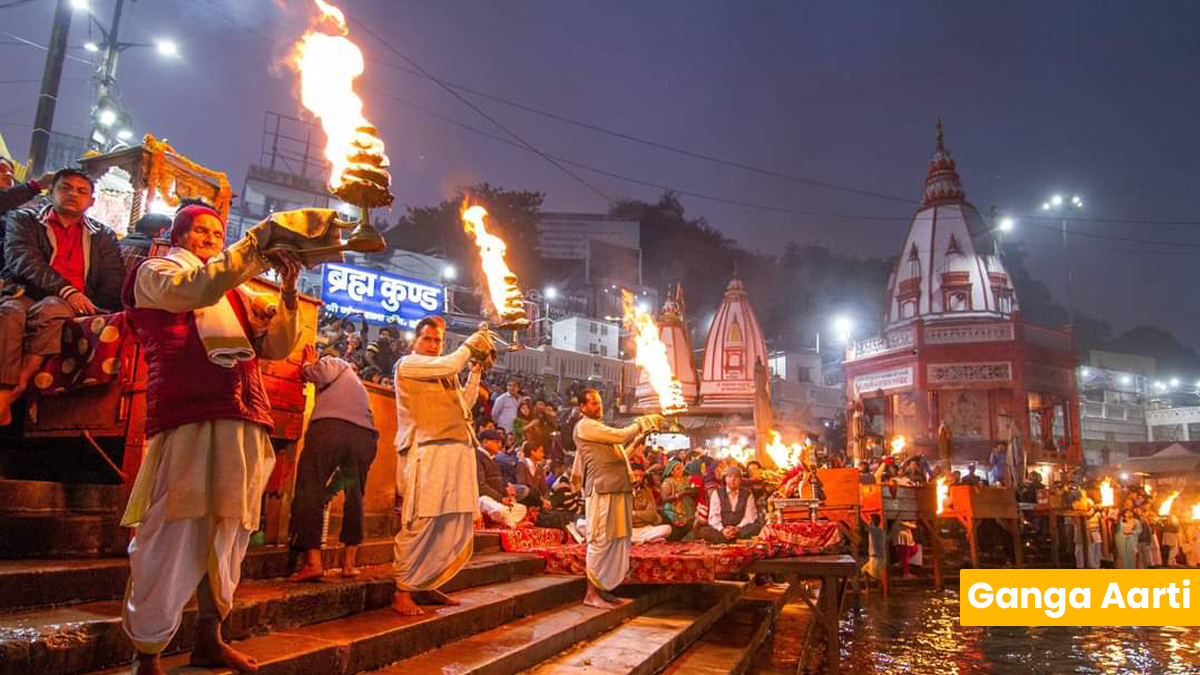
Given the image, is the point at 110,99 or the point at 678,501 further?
the point at 110,99

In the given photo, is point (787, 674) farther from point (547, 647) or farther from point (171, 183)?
point (171, 183)

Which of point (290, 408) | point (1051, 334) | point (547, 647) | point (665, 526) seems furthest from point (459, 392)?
point (1051, 334)

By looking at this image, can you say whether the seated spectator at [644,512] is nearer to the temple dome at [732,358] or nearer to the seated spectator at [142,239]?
the seated spectator at [142,239]

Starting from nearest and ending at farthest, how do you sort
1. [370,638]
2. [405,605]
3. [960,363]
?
[370,638]
[405,605]
[960,363]

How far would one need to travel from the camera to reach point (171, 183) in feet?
24.3

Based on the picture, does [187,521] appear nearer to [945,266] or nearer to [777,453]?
[777,453]

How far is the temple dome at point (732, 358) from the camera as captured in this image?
95.2 ft

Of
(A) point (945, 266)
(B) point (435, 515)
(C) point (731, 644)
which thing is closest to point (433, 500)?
(B) point (435, 515)

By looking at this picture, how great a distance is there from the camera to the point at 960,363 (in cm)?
2972

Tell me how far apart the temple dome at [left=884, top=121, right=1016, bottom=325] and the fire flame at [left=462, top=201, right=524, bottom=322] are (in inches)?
1162

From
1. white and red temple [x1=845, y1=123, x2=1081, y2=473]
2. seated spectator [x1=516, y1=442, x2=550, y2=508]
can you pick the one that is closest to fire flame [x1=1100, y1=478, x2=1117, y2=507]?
white and red temple [x1=845, y1=123, x2=1081, y2=473]

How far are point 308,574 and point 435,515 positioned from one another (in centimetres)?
85

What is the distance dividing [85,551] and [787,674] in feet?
18.8

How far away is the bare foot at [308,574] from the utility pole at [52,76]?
10157mm
